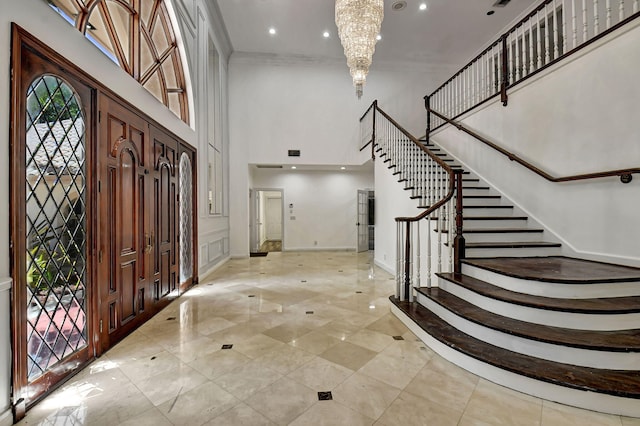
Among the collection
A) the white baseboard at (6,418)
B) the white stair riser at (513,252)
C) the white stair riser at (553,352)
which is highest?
the white stair riser at (513,252)

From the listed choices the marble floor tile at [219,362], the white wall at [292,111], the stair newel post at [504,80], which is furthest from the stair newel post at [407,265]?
the white wall at [292,111]

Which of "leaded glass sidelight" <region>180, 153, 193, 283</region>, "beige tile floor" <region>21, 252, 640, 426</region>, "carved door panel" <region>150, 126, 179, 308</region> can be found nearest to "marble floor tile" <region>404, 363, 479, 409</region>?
"beige tile floor" <region>21, 252, 640, 426</region>

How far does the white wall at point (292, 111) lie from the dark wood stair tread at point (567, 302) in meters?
5.49

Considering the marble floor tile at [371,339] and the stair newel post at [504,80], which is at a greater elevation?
the stair newel post at [504,80]

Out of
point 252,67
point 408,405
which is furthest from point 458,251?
point 252,67

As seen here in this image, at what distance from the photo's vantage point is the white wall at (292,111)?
7840 millimetres

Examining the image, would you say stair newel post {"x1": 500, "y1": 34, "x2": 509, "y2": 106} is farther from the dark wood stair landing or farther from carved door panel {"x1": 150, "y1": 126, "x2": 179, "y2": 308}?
carved door panel {"x1": 150, "y1": 126, "x2": 179, "y2": 308}

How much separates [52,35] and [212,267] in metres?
4.81

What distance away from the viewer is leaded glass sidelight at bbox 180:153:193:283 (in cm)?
459

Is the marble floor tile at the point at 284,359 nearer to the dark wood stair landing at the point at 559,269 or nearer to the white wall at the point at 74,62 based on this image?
the white wall at the point at 74,62

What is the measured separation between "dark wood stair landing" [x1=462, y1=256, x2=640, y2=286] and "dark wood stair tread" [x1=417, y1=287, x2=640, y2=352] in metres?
0.44

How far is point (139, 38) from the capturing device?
138 inches

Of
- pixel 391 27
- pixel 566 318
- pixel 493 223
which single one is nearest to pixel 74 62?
pixel 566 318

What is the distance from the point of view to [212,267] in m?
6.14
